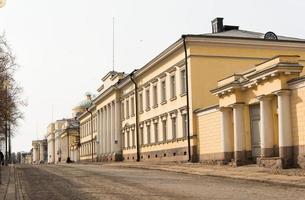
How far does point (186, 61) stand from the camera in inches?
1550

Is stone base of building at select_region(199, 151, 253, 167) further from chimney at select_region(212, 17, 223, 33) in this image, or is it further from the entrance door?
chimney at select_region(212, 17, 223, 33)

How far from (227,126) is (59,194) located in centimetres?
1682

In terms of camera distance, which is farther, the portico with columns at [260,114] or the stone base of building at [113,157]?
the stone base of building at [113,157]

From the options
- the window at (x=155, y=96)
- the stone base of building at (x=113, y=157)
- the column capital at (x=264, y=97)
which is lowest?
the stone base of building at (x=113, y=157)

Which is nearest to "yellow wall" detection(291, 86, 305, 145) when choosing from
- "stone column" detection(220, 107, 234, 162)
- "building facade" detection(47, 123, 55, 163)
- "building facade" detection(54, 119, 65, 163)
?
"stone column" detection(220, 107, 234, 162)

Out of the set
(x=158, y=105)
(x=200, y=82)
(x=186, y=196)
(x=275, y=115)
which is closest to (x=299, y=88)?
(x=275, y=115)

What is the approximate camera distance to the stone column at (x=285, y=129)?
2523 cm

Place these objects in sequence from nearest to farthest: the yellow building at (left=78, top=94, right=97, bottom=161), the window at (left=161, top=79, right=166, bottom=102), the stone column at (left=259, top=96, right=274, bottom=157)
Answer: the stone column at (left=259, top=96, right=274, bottom=157), the window at (left=161, top=79, right=166, bottom=102), the yellow building at (left=78, top=94, right=97, bottom=161)

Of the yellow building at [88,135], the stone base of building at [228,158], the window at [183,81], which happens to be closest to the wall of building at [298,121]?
the stone base of building at [228,158]

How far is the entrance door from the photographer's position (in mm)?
30047

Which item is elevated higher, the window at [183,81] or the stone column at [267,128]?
the window at [183,81]

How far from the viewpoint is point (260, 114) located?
28.5 m

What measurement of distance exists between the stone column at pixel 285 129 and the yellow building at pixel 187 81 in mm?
8533

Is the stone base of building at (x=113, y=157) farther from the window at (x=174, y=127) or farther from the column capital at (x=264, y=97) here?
the column capital at (x=264, y=97)
